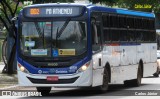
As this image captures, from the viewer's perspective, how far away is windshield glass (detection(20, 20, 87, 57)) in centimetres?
2027

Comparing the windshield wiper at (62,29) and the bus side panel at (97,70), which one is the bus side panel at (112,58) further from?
the windshield wiper at (62,29)

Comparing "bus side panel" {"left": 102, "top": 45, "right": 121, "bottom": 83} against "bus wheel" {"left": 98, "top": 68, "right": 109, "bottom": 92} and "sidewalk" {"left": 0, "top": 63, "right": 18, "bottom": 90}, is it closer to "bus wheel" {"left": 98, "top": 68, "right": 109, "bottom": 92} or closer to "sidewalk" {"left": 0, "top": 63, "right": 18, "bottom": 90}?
"bus wheel" {"left": 98, "top": 68, "right": 109, "bottom": 92}

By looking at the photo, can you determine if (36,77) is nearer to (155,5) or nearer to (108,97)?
(108,97)

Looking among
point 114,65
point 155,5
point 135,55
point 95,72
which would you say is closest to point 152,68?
point 135,55

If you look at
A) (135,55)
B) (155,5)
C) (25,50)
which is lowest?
(155,5)

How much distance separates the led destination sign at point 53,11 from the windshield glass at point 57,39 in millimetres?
261

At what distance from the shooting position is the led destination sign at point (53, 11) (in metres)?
20.4

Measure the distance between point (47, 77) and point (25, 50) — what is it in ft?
4.06

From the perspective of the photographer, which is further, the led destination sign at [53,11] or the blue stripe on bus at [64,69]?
the led destination sign at [53,11]

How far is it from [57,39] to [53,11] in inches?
36.6

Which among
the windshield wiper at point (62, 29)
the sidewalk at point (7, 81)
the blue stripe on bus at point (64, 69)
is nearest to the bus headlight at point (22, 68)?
the blue stripe on bus at point (64, 69)

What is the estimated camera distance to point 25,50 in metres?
20.7

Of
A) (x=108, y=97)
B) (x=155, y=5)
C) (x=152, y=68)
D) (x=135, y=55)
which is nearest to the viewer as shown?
(x=108, y=97)

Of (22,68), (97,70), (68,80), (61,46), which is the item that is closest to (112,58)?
(97,70)
